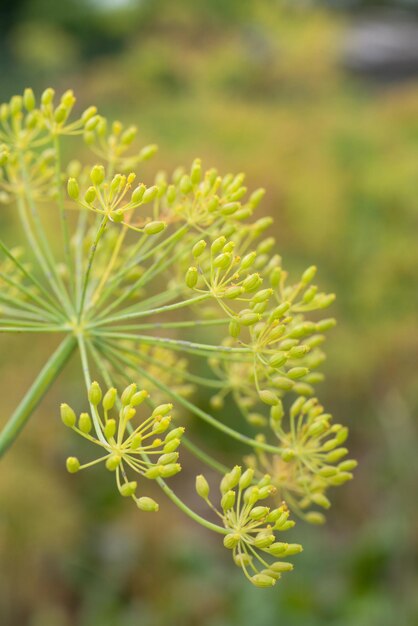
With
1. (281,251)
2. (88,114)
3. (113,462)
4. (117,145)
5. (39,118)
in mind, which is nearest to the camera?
(113,462)

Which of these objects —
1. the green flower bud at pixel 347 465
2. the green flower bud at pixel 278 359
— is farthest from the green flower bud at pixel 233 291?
the green flower bud at pixel 347 465

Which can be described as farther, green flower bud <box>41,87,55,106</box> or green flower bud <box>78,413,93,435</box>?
green flower bud <box>41,87,55,106</box>

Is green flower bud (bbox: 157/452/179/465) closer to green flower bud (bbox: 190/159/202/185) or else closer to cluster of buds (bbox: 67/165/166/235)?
cluster of buds (bbox: 67/165/166/235)

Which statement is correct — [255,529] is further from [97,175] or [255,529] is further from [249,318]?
[97,175]

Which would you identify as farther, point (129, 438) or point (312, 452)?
point (312, 452)

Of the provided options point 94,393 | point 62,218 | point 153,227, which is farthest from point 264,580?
point 62,218

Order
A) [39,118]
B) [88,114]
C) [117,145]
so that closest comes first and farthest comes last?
1. [88,114]
2. [39,118]
3. [117,145]

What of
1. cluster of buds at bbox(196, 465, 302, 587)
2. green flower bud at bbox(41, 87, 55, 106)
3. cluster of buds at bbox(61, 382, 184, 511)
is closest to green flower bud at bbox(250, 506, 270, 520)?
cluster of buds at bbox(196, 465, 302, 587)

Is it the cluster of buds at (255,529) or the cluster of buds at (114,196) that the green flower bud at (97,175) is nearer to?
the cluster of buds at (114,196)

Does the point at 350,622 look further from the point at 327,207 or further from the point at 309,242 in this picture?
the point at 327,207
